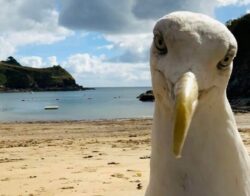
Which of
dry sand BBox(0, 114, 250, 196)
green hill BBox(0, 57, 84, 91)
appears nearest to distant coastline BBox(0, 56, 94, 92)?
green hill BBox(0, 57, 84, 91)

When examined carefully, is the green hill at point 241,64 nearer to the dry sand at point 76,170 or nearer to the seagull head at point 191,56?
the dry sand at point 76,170

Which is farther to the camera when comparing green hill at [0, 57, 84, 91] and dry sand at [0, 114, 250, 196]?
green hill at [0, 57, 84, 91]

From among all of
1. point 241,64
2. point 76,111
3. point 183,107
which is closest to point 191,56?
point 183,107

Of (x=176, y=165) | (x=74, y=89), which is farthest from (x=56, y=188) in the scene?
(x=74, y=89)

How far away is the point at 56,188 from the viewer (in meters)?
7.95

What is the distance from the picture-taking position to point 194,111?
8.36ft

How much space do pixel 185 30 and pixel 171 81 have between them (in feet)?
0.87

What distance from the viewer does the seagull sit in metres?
2.53

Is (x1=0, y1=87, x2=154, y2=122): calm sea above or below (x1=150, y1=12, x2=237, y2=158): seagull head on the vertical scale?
below

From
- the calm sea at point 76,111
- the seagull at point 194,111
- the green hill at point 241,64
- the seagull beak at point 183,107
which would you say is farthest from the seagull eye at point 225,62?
the green hill at point 241,64

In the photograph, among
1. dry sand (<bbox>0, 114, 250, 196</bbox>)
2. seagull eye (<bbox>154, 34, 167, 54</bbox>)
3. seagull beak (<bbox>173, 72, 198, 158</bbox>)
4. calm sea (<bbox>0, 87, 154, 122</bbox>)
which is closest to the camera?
seagull beak (<bbox>173, 72, 198, 158</bbox>)

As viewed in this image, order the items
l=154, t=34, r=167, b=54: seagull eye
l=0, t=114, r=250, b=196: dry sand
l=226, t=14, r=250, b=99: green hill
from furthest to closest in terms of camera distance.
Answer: l=226, t=14, r=250, b=99: green hill < l=0, t=114, r=250, b=196: dry sand < l=154, t=34, r=167, b=54: seagull eye

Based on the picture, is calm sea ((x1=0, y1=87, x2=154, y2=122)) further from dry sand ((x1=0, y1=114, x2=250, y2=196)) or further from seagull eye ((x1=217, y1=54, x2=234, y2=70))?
seagull eye ((x1=217, y1=54, x2=234, y2=70))

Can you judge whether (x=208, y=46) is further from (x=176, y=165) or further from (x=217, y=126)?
(x=176, y=165)
